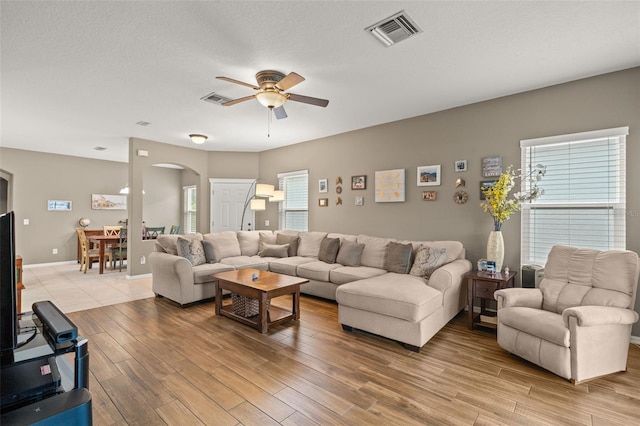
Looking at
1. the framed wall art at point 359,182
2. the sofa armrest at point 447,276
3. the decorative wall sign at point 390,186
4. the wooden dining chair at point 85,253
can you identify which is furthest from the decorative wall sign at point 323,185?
the wooden dining chair at point 85,253

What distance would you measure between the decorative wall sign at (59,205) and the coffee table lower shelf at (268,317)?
6.61 m

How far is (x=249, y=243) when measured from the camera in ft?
19.3

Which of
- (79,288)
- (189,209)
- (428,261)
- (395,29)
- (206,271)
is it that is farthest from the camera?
(189,209)

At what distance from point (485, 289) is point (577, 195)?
1.47m

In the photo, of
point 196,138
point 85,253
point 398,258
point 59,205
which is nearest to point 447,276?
point 398,258

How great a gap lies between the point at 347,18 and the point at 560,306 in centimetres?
314

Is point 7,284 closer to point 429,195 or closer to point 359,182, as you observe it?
point 429,195

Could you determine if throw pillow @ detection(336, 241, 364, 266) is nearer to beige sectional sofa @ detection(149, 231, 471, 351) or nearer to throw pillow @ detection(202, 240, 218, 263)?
beige sectional sofa @ detection(149, 231, 471, 351)

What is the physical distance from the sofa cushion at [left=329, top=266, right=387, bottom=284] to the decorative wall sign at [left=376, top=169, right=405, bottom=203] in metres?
1.22

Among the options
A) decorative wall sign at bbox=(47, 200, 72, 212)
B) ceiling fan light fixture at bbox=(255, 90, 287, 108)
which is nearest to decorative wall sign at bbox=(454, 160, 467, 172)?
ceiling fan light fixture at bbox=(255, 90, 287, 108)

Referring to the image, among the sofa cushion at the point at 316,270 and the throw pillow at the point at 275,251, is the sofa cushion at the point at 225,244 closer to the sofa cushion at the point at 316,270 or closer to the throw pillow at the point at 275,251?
the throw pillow at the point at 275,251

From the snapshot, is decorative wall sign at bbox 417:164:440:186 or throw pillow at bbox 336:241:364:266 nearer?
decorative wall sign at bbox 417:164:440:186

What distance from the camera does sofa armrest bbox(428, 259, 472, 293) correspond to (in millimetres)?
3316

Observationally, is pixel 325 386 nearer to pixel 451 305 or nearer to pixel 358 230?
pixel 451 305
